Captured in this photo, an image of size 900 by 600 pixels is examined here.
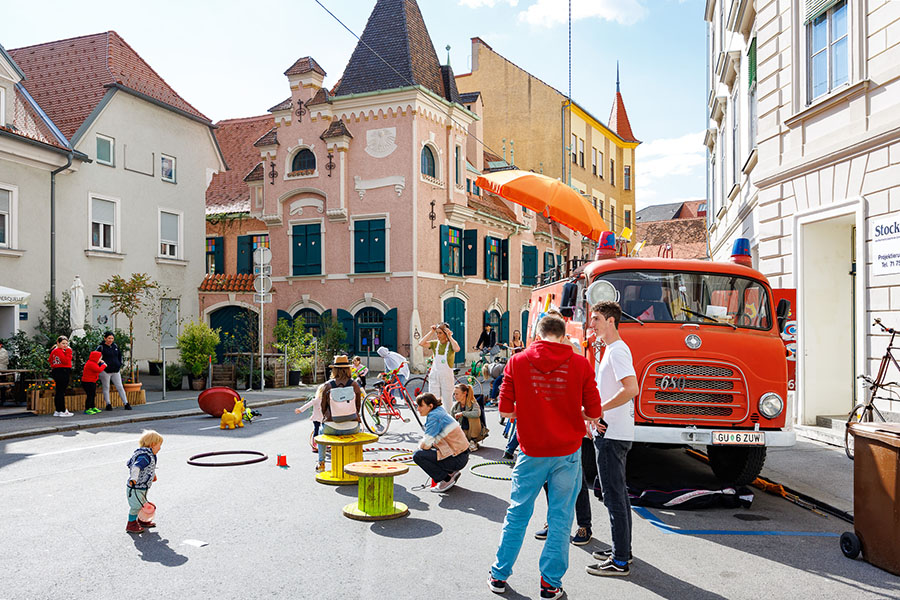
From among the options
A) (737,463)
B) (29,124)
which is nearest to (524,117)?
(29,124)

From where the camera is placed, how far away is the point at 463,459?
8492 millimetres

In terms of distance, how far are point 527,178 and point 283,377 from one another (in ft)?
38.7

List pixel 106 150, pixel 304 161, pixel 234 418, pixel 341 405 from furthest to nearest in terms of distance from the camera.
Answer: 1. pixel 304 161
2. pixel 106 150
3. pixel 234 418
4. pixel 341 405

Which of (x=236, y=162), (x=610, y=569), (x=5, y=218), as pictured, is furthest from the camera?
(x=236, y=162)

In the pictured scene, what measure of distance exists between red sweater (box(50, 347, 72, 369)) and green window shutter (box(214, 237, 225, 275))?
1744cm

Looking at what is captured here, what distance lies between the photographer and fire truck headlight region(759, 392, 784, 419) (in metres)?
7.75

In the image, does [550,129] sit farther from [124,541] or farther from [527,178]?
[124,541]

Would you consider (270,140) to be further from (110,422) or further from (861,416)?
(861,416)

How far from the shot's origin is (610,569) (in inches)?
225

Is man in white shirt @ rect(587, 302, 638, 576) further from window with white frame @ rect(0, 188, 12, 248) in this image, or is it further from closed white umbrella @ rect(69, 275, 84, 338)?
window with white frame @ rect(0, 188, 12, 248)

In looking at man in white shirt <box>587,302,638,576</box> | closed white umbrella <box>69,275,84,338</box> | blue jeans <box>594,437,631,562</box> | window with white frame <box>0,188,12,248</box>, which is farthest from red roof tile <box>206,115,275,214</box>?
blue jeans <box>594,437,631,562</box>

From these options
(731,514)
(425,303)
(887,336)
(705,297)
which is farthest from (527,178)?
(425,303)

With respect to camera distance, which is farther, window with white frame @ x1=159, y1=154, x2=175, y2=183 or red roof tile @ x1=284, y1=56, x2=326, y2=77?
red roof tile @ x1=284, y1=56, x2=326, y2=77

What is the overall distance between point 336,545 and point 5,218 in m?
17.5
